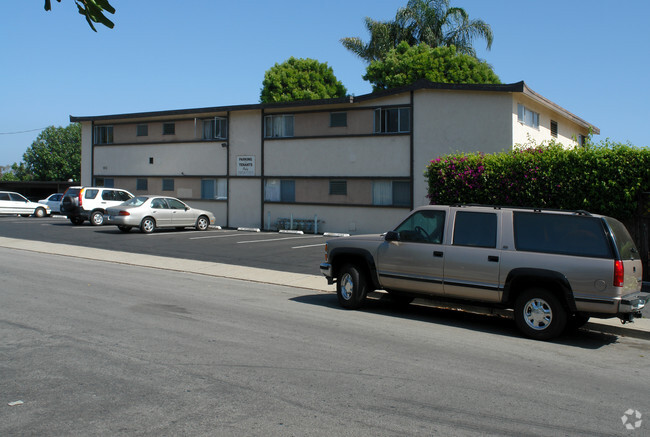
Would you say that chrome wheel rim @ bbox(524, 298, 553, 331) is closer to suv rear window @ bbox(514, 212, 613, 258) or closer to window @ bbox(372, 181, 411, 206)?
suv rear window @ bbox(514, 212, 613, 258)

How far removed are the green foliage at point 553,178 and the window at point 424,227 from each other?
18.5 feet

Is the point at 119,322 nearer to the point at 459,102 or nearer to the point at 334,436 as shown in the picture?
the point at 334,436

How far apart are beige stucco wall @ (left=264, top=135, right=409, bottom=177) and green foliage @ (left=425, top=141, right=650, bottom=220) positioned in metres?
8.72

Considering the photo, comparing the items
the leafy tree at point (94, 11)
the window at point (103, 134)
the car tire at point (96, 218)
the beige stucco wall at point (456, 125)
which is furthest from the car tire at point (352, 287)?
the window at point (103, 134)

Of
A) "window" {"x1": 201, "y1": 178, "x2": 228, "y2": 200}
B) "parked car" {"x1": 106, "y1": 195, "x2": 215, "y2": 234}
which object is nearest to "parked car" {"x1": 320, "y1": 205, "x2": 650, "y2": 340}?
"parked car" {"x1": 106, "y1": 195, "x2": 215, "y2": 234}

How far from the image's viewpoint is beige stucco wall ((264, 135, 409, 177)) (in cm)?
2506

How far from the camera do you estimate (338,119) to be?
26.8 m

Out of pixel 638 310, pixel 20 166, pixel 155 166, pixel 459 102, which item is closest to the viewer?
pixel 638 310

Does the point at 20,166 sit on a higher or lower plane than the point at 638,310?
higher

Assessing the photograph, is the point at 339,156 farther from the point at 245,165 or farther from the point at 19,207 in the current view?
the point at 19,207

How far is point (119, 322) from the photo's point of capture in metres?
8.62

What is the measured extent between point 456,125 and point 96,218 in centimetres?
1707

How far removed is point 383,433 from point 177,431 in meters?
1.62

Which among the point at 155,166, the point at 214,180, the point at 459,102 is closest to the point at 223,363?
the point at 459,102
